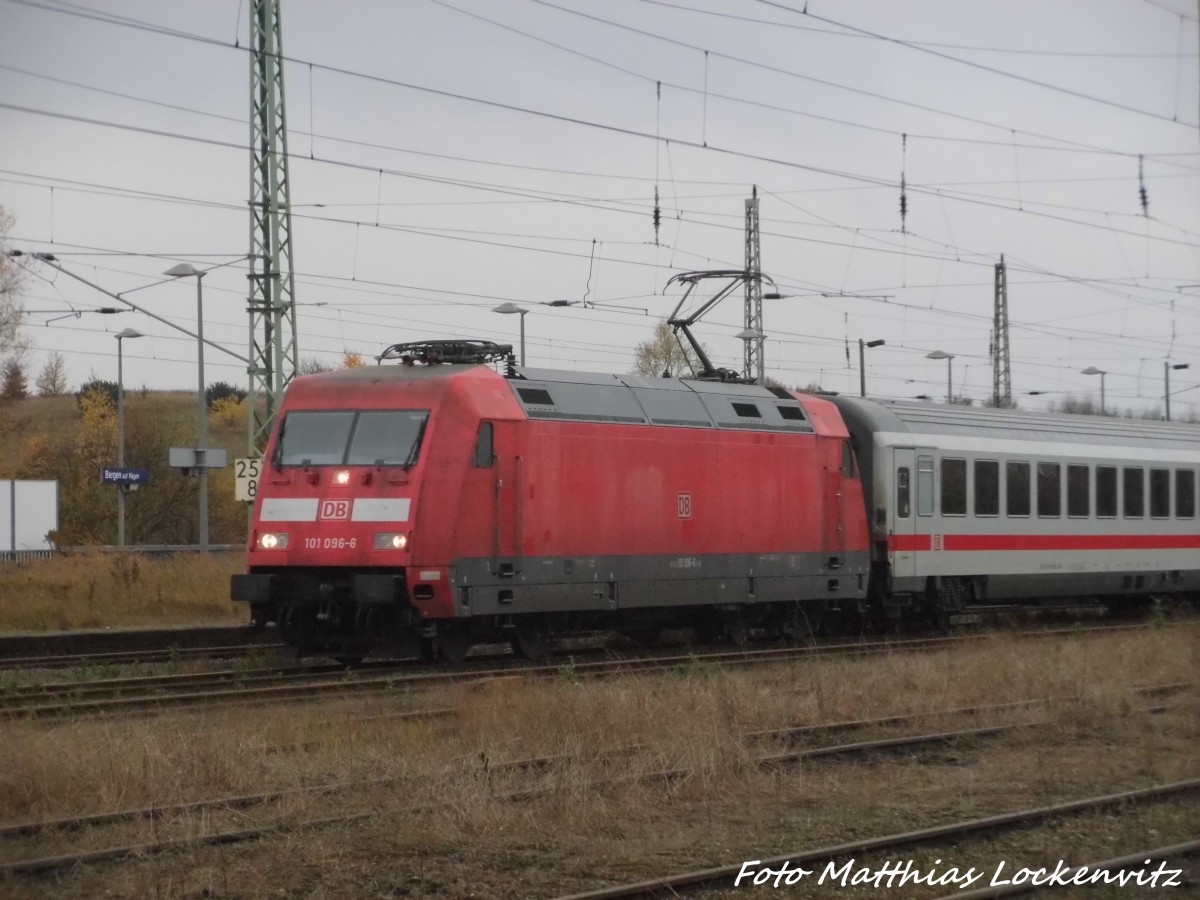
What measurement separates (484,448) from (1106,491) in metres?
Result: 13.3

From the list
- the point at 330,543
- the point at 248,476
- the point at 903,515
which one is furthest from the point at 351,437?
the point at 903,515

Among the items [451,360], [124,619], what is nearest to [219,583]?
[124,619]

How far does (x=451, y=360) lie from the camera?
17.7 metres

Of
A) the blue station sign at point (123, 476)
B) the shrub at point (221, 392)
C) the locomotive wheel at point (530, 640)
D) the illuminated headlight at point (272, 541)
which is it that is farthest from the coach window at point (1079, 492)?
the shrub at point (221, 392)

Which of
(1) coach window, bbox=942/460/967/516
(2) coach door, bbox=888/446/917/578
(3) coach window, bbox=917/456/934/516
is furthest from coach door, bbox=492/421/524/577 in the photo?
(1) coach window, bbox=942/460/967/516

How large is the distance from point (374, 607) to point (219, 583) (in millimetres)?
11478

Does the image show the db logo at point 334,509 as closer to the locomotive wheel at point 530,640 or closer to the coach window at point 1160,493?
the locomotive wheel at point 530,640

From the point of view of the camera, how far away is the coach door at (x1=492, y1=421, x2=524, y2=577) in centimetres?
1664

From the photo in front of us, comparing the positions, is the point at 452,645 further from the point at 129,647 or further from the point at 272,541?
the point at 129,647

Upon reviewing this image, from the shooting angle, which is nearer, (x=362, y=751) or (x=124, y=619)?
(x=362, y=751)

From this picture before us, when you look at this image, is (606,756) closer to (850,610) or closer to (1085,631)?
(850,610)

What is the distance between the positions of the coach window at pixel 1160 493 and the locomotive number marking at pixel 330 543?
16040 mm

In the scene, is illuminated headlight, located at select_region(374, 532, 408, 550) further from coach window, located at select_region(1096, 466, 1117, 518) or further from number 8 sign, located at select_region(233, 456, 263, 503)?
coach window, located at select_region(1096, 466, 1117, 518)

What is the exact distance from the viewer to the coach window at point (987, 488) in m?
23.1
